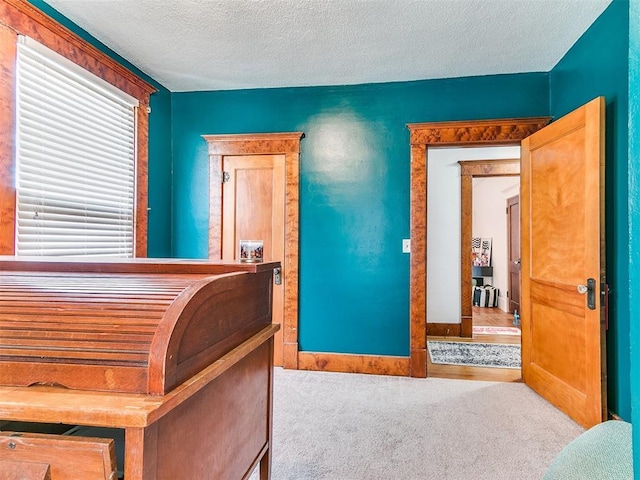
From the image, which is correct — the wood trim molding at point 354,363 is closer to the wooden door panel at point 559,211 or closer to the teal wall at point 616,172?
the wooden door panel at point 559,211

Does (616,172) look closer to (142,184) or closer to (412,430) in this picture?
(412,430)

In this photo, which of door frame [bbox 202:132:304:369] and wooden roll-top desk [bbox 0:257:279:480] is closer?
wooden roll-top desk [bbox 0:257:279:480]

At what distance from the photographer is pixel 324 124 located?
3.44m

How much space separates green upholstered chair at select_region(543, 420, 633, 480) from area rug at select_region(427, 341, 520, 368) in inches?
101

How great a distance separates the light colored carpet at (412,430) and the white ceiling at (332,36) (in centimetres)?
258

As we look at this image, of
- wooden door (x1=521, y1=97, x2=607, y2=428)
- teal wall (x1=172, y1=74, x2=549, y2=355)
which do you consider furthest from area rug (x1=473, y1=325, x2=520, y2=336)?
teal wall (x1=172, y1=74, x2=549, y2=355)

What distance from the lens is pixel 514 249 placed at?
6.63m

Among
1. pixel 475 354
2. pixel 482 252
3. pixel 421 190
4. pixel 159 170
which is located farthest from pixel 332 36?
pixel 482 252

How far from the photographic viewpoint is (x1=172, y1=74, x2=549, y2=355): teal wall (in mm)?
3293

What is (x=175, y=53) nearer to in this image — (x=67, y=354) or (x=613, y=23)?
(x=67, y=354)

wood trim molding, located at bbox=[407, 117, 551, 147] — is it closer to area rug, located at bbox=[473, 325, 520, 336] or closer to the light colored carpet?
the light colored carpet

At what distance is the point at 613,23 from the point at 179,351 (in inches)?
114

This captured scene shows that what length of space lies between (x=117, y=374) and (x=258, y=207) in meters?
2.81

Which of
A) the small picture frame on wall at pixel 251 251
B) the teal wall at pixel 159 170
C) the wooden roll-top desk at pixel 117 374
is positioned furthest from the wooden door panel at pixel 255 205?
the wooden roll-top desk at pixel 117 374
